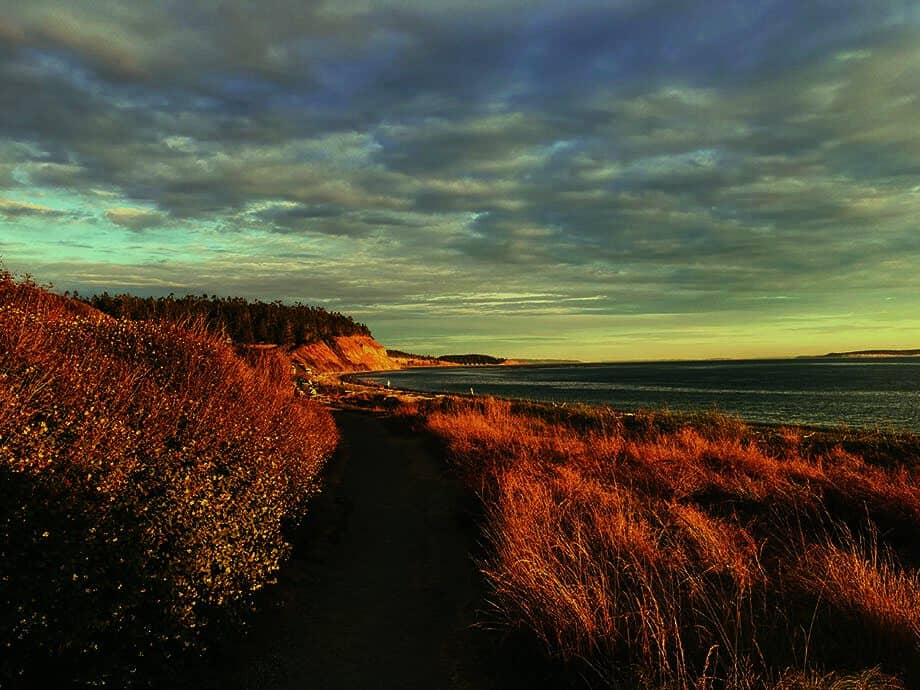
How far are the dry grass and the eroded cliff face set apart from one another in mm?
101553

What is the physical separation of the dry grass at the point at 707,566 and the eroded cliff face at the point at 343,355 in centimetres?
10155

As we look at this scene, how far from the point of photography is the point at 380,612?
6906 millimetres

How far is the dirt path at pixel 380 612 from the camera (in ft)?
17.6

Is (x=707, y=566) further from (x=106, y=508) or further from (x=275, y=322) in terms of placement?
(x=275, y=322)

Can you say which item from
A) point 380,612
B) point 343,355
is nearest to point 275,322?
point 343,355

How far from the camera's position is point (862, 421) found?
117ft

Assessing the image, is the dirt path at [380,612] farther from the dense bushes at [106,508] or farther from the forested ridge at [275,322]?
the forested ridge at [275,322]

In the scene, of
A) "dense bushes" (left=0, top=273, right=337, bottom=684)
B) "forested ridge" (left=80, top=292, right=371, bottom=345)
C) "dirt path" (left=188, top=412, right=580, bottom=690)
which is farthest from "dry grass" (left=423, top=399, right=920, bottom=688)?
"forested ridge" (left=80, top=292, right=371, bottom=345)

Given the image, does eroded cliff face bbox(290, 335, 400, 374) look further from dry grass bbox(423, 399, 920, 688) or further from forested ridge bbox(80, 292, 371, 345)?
dry grass bbox(423, 399, 920, 688)

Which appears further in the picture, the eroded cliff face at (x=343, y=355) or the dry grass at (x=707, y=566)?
the eroded cliff face at (x=343, y=355)

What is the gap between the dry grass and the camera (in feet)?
14.8

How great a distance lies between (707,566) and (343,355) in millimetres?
143565

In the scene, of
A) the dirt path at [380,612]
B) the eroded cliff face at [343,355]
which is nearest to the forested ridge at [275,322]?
the eroded cliff face at [343,355]

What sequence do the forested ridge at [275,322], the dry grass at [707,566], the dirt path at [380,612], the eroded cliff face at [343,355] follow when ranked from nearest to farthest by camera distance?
the dry grass at [707,566] < the dirt path at [380,612] < the forested ridge at [275,322] < the eroded cliff face at [343,355]
